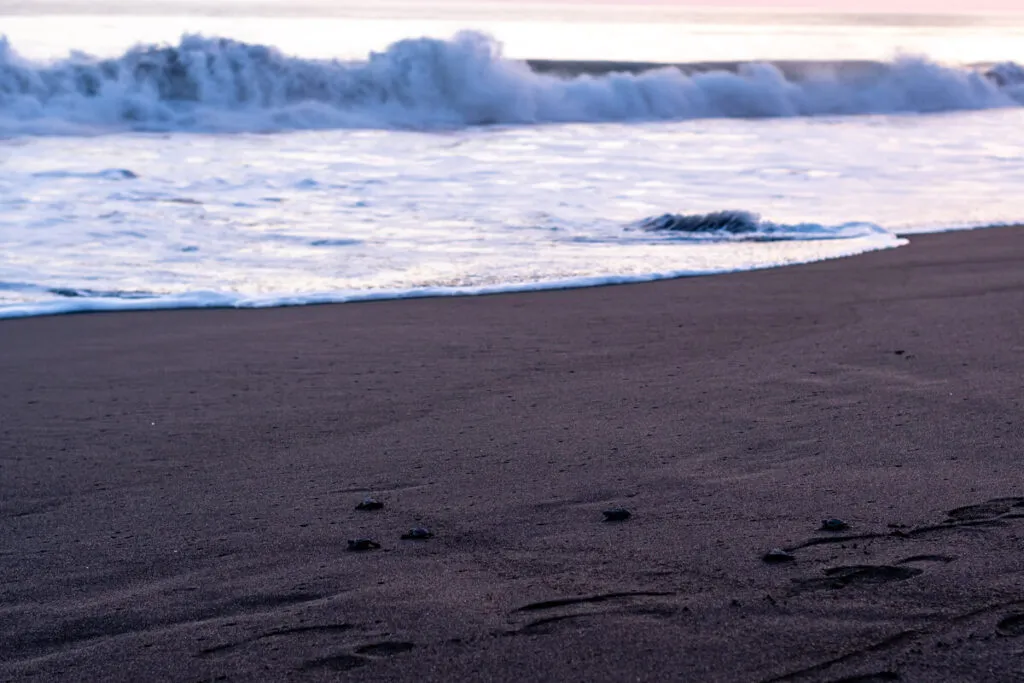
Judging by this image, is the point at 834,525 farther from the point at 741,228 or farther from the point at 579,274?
the point at 741,228

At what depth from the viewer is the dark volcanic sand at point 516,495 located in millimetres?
2289

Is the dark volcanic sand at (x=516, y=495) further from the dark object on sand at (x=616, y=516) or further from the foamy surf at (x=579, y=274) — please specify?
the foamy surf at (x=579, y=274)

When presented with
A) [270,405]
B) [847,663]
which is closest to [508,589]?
[847,663]

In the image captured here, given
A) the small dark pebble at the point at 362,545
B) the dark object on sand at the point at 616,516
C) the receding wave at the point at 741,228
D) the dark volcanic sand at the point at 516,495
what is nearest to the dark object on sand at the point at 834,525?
the dark volcanic sand at the point at 516,495

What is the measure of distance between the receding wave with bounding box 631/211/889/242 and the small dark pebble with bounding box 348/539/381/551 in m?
5.76

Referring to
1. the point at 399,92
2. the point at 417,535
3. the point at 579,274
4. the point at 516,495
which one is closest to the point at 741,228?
the point at 579,274

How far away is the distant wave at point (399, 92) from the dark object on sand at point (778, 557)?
51.6 ft

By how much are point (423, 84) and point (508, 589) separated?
19880mm

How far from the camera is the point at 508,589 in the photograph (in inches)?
99.7

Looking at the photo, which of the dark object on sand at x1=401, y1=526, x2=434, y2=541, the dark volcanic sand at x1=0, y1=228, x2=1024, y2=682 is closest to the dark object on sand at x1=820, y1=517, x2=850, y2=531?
the dark volcanic sand at x1=0, y1=228, x2=1024, y2=682

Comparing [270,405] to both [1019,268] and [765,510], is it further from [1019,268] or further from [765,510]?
[1019,268]

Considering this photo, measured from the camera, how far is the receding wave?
8289mm

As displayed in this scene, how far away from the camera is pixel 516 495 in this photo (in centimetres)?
315

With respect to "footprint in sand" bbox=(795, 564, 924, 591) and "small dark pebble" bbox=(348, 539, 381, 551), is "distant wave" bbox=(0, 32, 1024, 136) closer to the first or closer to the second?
"small dark pebble" bbox=(348, 539, 381, 551)
